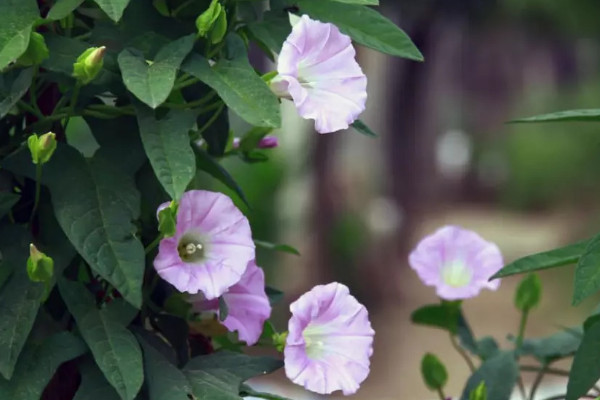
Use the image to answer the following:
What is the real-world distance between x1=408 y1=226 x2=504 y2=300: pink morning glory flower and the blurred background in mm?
3670

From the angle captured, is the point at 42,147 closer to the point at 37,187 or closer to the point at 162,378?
the point at 37,187

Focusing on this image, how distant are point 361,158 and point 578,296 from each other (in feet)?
27.4

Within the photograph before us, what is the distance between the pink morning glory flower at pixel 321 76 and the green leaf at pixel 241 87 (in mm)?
25

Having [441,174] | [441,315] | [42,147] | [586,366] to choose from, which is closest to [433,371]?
[441,315]

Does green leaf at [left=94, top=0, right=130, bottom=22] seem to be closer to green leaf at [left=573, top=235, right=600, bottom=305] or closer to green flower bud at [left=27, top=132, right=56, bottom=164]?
green flower bud at [left=27, top=132, right=56, bottom=164]

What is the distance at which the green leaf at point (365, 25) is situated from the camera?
2.37 feet

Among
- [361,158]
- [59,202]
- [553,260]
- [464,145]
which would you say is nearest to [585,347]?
[553,260]

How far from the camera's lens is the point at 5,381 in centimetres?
67

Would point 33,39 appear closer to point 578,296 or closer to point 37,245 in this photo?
point 37,245

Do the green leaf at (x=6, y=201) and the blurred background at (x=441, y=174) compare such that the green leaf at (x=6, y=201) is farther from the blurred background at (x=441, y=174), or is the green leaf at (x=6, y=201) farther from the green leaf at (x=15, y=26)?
the blurred background at (x=441, y=174)

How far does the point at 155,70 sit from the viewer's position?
0.66 m

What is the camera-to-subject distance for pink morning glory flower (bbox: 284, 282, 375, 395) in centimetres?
71

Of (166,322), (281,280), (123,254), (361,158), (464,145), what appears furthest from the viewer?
(464,145)

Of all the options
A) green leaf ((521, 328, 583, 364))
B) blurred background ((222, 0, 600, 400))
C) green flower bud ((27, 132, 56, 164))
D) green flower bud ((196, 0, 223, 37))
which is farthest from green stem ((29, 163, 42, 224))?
blurred background ((222, 0, 600, 400))
